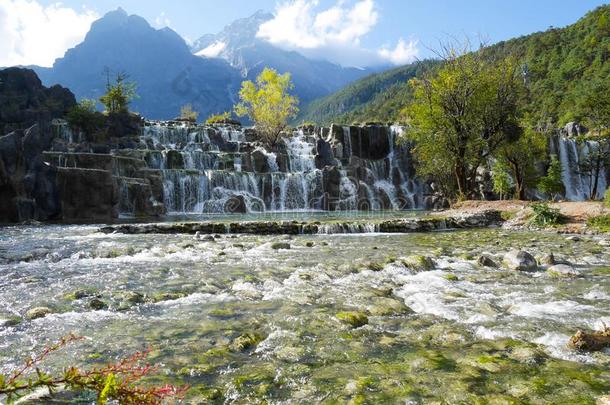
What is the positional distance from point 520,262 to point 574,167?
164 feet

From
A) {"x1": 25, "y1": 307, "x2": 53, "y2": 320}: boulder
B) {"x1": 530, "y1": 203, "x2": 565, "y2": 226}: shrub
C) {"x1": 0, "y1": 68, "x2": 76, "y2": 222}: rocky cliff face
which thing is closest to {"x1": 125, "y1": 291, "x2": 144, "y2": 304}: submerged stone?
{"x1": 25, "y1": 307, "x2": 53, "y2": 320}: boulder

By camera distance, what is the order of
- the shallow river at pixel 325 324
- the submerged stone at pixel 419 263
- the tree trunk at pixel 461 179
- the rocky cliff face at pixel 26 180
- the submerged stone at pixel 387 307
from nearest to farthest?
the shallow river at pixel 325 324
the submerged stone at pixel 387 307
the submerged stone at pixel 419 263
the rocky cliff face at pixel 26 180
the tree trunk at pixel 461 179

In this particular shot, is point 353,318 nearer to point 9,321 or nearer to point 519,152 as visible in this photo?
point 9,321

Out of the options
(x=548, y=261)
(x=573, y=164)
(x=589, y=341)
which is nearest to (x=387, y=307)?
(x=589, y=341)

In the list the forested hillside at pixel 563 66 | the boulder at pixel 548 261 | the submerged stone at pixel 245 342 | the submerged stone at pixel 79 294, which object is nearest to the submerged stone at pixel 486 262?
the boulder at pixel 548 261

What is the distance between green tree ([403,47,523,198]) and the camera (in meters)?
25.3

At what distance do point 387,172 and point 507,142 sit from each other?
69.8 feet

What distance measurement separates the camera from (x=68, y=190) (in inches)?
1079

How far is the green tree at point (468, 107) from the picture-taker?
2528 cm

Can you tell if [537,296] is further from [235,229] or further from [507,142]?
[507,142]

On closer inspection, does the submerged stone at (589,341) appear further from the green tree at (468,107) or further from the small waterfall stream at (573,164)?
the small waterfall stream at (573,164)

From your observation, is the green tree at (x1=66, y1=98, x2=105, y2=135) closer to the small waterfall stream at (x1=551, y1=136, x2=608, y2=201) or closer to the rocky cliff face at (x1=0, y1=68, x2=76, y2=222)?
the rocky cliff face at (x1=0, y1=68, x2=76, y2=222)

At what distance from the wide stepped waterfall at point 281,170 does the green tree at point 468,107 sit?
15.9 m

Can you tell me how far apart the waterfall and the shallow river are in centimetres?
4603
